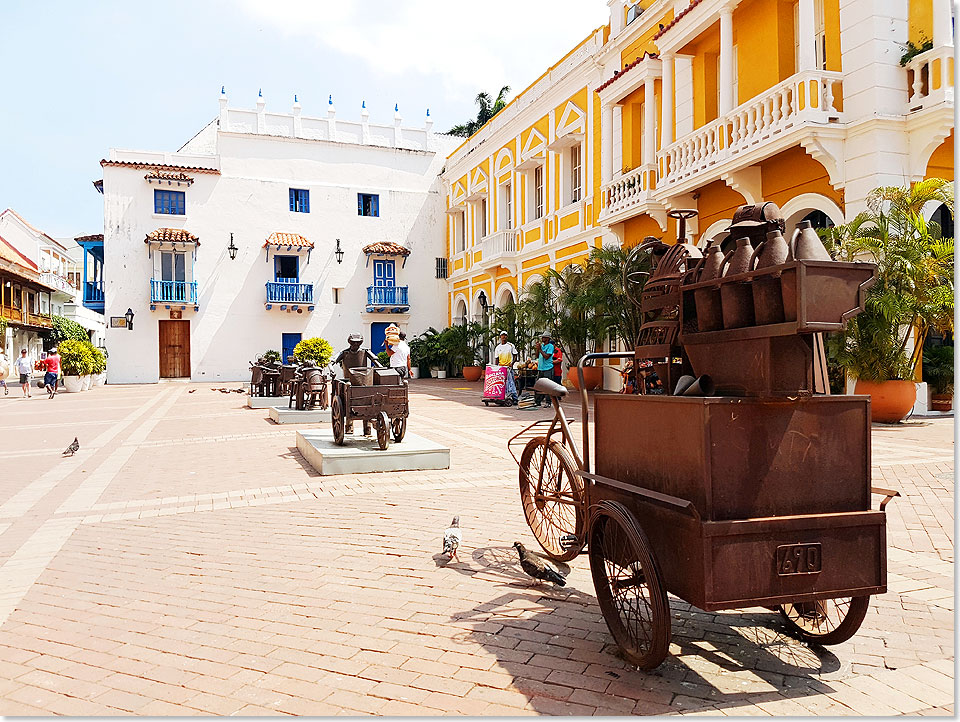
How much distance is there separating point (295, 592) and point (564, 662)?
1720 mm

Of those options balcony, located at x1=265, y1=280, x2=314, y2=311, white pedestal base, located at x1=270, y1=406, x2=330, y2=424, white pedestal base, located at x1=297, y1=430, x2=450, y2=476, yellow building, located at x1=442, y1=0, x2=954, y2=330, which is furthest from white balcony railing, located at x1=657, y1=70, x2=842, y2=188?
balcony, located at x1=265, y1=280, x2=314, y2=311

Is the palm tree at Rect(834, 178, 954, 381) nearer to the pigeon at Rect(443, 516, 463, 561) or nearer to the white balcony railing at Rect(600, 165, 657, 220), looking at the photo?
the white balcony railing at Rect(600, 165, 657, 220)

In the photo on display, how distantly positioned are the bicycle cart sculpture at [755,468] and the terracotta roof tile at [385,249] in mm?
31101

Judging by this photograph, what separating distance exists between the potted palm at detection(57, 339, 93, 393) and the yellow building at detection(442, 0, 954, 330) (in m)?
15.8

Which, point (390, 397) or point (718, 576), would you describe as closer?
point (718, 576)

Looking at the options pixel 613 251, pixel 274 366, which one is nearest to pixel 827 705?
pixel 613 251

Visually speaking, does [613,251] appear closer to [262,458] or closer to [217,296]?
[262,458]

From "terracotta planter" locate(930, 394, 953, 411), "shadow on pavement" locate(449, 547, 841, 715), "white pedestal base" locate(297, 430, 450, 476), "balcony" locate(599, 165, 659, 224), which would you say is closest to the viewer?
"shadow on pavement" locate(449, 547, 841, 715)

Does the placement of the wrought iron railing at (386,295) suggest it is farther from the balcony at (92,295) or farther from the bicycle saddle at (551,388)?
the bicycle saddle at (551,388)

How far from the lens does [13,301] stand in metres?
38.1

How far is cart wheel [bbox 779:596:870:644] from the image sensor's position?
2.82 m

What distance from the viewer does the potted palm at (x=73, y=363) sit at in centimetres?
2550

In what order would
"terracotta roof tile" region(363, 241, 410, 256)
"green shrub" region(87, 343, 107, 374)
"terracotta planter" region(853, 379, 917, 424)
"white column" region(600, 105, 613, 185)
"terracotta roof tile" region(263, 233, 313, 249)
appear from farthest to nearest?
"terracotta roof tile" region(363, 241, 410, 256) → "terracotta roof tile" region(263, 233, 313, 249) → "green shrub" region(87, 343, 107, 374) → "white column" region(600, 105, 613, 185) → "terracotta planter" region(853, 379, 917, 424)

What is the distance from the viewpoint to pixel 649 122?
16.3 meters
